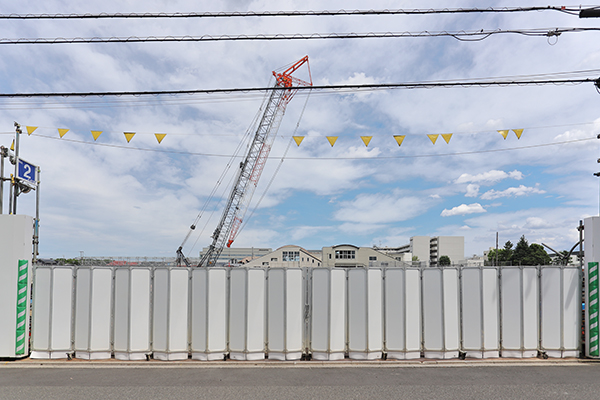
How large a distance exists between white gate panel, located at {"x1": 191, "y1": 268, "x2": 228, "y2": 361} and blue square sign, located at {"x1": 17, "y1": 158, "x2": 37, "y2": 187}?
6.79m

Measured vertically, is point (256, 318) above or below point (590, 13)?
below

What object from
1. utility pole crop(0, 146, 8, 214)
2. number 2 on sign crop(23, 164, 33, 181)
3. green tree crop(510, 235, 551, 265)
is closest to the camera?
utility pole crop(0, 146, 8, 214)

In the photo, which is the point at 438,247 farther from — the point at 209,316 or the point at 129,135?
the point at 209,316

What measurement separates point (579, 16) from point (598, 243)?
5647 millimetres

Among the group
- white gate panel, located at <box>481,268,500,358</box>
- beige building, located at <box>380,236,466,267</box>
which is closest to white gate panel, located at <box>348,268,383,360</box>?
white gate panel, located at <box>481,268,500,358</box>

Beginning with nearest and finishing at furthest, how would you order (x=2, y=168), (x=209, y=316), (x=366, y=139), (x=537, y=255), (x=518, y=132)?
(x=209, y=316) → (x=2, y=168) → (x=518, y=132) → (x=366, y=139) → (x=537, y=255)

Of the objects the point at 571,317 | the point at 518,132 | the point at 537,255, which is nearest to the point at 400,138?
the point at 518,132

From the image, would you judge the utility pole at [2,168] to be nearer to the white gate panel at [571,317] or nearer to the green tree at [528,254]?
the white gate panel at [571,317]

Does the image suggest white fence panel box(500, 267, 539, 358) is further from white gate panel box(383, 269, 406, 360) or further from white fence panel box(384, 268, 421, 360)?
white gate panel box(383, 269, 406, 360)

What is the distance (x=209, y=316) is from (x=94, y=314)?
2.86 meters

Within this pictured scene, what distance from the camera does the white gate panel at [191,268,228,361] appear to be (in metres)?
8.79

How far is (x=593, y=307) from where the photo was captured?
9.21 meters

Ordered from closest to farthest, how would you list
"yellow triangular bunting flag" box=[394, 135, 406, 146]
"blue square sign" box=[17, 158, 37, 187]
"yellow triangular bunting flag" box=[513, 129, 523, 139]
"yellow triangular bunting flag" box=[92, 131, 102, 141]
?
"blue square sign" box=[17, 158, 37, 187] → "yellow triangular bunting flag" box=[513, 129, 523, 139] → "yellow triangular bunting flag" box=[92, 131, 102, 141] → "yellow triangular bunting flag" box=[394, 135, 406, 146]

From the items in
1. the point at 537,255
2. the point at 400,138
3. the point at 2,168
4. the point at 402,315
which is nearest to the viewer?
the point at 402,315
